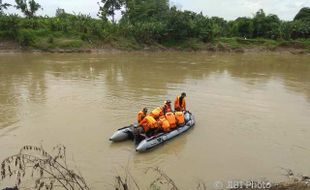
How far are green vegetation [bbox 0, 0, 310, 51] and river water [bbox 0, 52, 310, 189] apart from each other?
9.28 metres

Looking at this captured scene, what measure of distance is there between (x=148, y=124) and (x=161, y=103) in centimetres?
583

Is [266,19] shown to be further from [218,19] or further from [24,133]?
[24,133]

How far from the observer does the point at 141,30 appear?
43.7m

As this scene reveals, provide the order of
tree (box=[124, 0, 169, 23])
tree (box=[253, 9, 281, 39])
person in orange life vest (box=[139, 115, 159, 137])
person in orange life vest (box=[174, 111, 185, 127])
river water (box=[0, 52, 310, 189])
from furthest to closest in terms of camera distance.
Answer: tree (box=[124, 0, 169, 23]) < tree (box=[253, 9, 281, 39]) < person in orange life vest (box=[174, 111, 185, 127]) < person in orange life vest (box=[139, 115, 159, 137]) < river water (box=[0, 52, 310, 189])

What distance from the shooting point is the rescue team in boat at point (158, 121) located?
41.1 ft

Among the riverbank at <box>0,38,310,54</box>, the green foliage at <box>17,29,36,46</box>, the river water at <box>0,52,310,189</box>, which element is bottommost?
the river water at <box>0,52,310,189</box>

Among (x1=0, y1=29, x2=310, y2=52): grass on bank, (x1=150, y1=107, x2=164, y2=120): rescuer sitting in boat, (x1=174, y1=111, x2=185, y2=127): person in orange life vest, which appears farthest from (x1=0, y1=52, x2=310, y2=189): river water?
(x1=0, y1=29, x2=310, y2=52): grass on bank

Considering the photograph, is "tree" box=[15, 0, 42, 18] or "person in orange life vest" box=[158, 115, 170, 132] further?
"tree" box=[15, 0, 42, 18]

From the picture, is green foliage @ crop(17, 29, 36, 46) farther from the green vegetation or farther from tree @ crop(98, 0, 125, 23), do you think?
tree @ crop(98, 0, 125, 23)

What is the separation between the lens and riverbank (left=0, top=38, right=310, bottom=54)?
39.9 metres

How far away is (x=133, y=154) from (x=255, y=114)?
6.83 metres

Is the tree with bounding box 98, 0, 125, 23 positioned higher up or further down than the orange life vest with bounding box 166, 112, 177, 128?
higher up

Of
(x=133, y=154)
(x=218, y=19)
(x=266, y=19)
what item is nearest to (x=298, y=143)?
(x=133, y=154)

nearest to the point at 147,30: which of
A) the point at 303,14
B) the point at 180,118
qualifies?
the point at 303,14
